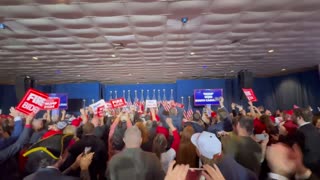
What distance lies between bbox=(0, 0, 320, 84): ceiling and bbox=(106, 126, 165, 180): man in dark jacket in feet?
10.5

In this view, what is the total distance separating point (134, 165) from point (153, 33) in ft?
16.5

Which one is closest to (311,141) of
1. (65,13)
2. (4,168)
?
(4,168)

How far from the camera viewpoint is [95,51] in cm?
907

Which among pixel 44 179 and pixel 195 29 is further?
pixel 195 29

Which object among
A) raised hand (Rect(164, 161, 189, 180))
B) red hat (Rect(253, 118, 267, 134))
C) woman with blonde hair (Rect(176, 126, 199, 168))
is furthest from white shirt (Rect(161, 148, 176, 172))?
raised hand (Rect(164, 161, 189, 180))

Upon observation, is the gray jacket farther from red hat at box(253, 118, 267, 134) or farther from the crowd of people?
red hat at box(253, 118, 267, 134)

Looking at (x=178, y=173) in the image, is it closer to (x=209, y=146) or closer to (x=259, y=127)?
(x=209, y=146)

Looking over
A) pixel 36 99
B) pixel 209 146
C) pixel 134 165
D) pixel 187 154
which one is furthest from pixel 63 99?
pixel 209 146

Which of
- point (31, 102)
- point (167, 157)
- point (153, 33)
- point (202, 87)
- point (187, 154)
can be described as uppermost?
point (153, 33)

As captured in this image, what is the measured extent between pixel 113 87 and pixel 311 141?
1529cm

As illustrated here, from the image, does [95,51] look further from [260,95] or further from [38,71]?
[260,95]

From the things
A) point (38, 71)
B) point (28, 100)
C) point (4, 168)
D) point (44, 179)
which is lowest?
point (4, 168)

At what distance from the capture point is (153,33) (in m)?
7.23

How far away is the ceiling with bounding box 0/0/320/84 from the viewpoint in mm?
5504
